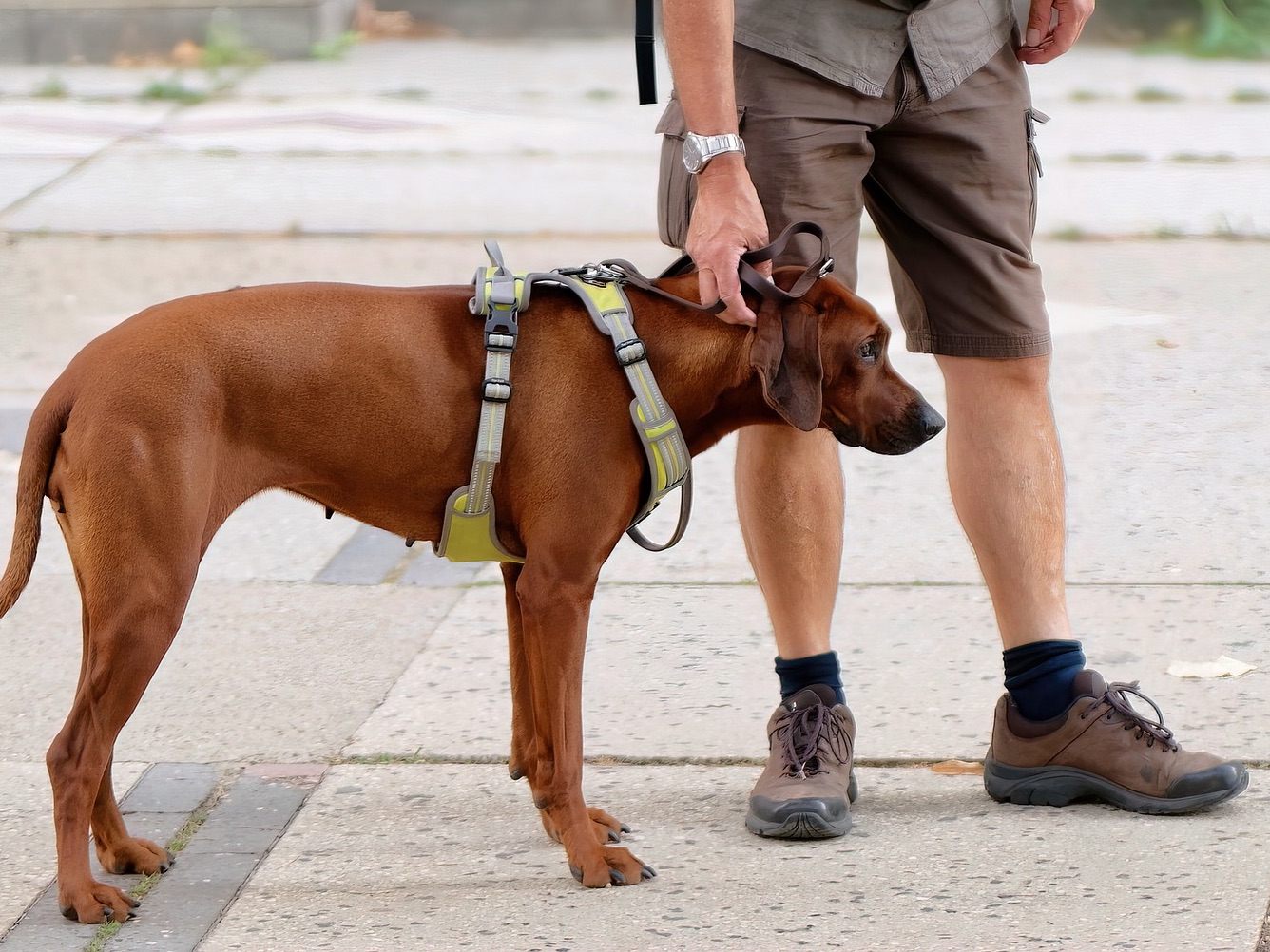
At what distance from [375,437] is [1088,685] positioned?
4.83 feet

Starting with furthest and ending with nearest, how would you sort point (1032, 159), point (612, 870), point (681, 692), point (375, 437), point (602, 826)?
1. point (681, 692)
2. point (1032, 159)
3. point (602, 826)
4. point (612, 870)
5. point (375, 437)

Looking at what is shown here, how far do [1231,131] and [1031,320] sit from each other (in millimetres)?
7176

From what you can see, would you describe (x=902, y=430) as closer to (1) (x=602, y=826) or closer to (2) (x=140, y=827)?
(1) (x=602, y=826)

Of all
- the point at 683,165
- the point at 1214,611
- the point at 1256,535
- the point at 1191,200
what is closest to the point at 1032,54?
the point at 683,165

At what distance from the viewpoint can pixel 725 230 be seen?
305cm

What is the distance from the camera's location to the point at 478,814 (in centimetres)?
332

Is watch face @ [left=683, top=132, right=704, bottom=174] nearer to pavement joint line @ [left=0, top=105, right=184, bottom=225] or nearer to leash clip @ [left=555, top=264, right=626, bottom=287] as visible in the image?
leash clip @ [left=555, top=264, right=626, bottom=287]

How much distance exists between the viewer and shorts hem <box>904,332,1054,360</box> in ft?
11.2

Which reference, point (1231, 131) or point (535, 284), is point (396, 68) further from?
point (535, 284)

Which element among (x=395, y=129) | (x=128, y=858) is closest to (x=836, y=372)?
(x=128, y=858)

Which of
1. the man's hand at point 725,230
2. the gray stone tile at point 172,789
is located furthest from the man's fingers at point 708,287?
the gray stone tile at point 172,789

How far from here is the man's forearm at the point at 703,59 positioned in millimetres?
3062

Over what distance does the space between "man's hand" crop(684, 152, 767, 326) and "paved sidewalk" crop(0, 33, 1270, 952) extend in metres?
1.01

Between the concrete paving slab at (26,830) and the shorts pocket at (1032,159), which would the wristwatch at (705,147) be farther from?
the concrete paving slab at (26,830)
